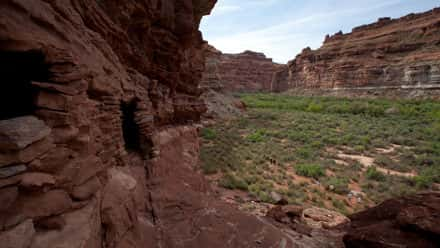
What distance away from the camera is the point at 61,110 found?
7.62 feet

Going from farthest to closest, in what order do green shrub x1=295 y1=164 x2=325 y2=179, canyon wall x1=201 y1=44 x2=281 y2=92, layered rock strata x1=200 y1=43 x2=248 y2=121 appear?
canyon wall x1=201 y1=44 x2=281 y2=92 < layered rock strata x1=200 y1=43 x2=248 y2=121 < green shrub x1=295 y1=164 x2=325 y2=179

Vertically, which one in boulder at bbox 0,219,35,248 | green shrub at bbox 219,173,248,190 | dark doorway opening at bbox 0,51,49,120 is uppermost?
dark doorway opening at bbox 0,51,49,120

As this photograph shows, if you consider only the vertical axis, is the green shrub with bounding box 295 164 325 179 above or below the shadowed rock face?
below

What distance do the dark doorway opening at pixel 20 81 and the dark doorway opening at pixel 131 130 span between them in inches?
124

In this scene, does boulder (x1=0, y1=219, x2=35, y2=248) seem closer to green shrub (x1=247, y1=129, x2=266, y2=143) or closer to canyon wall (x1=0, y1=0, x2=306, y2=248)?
canyon wall (x1=0, y1=0, x2=306, y2=248)

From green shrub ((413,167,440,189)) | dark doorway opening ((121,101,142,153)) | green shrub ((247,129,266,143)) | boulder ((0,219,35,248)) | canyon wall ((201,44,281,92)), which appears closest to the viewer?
boulder ((0,219,35,248))

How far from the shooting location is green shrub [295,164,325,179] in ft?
34.5

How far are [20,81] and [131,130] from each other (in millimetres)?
3332

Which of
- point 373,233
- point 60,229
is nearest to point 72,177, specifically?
point 60,229

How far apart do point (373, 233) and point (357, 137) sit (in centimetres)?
1508

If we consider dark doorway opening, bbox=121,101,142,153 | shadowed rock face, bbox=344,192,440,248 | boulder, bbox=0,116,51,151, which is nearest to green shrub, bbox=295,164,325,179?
shadowed rock face, bbox=344,192,440,248

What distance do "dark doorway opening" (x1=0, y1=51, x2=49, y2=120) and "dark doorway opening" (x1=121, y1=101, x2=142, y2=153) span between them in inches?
124

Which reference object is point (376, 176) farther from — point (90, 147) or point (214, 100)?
point (214, 100)

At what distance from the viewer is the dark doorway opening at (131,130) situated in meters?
5.50
